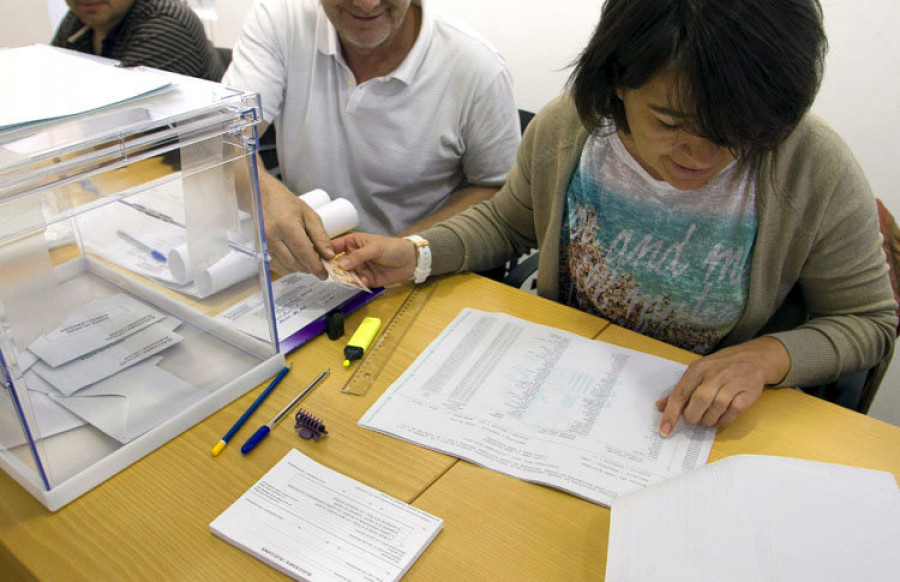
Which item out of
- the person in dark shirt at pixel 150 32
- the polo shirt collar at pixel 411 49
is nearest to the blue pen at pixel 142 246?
the polo shirt collar at pixel 411 49

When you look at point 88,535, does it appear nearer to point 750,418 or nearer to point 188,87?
point 188,87

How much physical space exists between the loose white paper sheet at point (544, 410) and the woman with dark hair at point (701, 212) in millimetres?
53

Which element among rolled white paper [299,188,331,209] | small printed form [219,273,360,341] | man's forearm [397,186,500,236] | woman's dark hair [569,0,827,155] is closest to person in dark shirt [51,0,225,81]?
rolled white paper [299,188,331,209]

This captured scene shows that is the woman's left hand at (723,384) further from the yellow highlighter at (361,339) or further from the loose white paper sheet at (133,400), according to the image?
the loose white paper sheet at (133,400)

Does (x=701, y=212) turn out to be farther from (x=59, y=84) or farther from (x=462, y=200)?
(x=59, y=84)

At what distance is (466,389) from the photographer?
983 millimetres

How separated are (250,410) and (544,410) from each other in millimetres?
412

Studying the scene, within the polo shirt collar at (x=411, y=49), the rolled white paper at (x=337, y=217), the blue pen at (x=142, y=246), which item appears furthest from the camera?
the polo shirt collar at (x=411, y=49)

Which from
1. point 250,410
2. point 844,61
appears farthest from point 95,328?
point 844,61

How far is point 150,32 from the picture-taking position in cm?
187

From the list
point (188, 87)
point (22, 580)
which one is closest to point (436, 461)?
point (22, 580)

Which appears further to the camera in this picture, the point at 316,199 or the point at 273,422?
the point at 316,199

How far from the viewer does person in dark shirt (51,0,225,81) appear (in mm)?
1869

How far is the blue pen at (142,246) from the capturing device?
0.99 m
